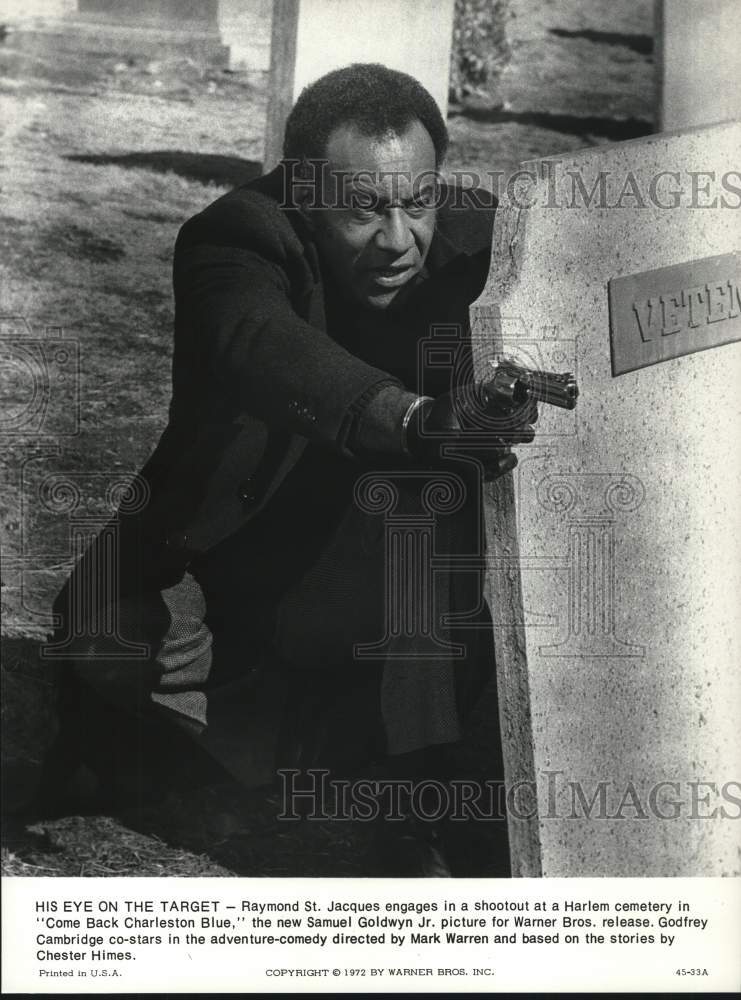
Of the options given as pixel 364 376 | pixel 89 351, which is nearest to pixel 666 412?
pixel 364 376

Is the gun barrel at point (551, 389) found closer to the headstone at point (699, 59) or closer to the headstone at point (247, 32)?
the headstone at point (699, 59)

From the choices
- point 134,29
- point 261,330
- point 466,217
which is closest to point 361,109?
point 466,217

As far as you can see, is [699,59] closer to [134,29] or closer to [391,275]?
[391,275]

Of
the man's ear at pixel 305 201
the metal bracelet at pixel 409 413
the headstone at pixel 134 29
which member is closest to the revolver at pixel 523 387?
the metal bracelet at pixel 409 413

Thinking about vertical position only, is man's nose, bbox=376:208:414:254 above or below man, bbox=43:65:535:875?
above

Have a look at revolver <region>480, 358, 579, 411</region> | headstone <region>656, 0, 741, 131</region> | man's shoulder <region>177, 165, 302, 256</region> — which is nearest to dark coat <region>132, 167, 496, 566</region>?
man's shoulder <region>177, 165, 302, 256</region>

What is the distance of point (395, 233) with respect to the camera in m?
3.25

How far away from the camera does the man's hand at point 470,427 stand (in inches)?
117

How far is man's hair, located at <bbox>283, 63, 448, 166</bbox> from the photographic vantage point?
3227mm

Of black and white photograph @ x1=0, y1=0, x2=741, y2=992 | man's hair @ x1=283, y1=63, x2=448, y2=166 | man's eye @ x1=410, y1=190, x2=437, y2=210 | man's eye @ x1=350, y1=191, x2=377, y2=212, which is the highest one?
man's hair @ x1=283, y1=63, x2=448, y2=166

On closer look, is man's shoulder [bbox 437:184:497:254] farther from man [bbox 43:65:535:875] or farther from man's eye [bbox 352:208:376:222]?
man's eye [bbox 352:208:376:222]

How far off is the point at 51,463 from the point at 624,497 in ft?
4.94

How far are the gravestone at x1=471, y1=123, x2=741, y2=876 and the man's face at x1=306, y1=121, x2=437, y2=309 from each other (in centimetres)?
36

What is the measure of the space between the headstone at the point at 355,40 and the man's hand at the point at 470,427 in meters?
0.97
